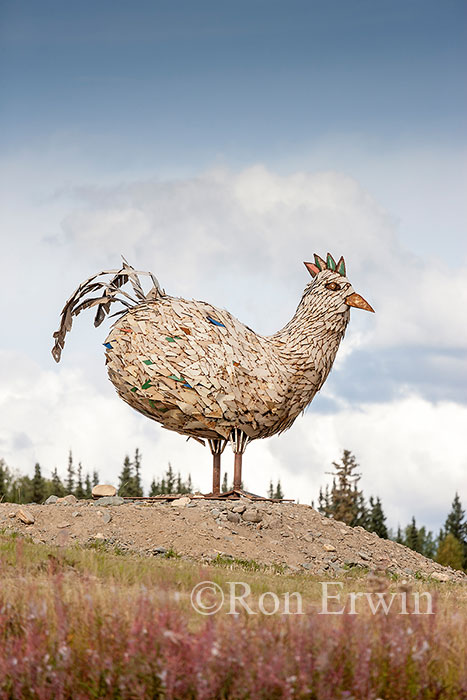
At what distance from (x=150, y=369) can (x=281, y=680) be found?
10.3 m

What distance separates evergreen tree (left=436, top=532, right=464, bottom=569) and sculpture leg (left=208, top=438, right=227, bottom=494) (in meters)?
19.2

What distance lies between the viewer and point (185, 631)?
5.04m

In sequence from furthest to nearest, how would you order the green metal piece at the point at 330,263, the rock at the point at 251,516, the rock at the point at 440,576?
the green metal piece at the point at 330,263
the rock at the point at 251,516
the rock at the point at 440,576

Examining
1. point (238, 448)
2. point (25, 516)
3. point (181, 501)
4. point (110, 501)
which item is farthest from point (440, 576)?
point (25, 516)

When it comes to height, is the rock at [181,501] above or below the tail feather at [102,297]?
below

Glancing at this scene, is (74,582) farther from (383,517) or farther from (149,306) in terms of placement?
(383,517)

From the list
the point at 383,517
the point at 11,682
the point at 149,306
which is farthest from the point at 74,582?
the point at 383,517

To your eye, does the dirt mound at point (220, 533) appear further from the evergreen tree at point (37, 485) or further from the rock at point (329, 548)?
the evergreen tree at point (37, 485)

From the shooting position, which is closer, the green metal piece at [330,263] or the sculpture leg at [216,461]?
the sculpture leg at [216,461]

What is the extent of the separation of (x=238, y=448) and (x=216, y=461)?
767 millimetres

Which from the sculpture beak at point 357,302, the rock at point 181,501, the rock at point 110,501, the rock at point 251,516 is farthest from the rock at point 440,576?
the rock at point 110,501

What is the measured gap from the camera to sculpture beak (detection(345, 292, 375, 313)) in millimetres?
16859

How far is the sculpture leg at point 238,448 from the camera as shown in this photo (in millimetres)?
15359

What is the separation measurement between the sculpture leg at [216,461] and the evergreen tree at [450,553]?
62.9 ft
